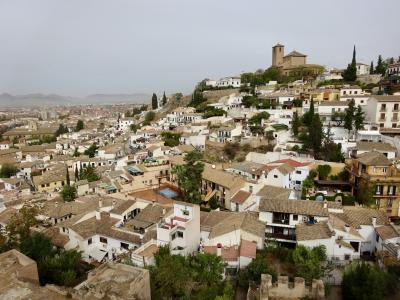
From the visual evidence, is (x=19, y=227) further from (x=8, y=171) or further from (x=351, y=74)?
(x=351, y=74)

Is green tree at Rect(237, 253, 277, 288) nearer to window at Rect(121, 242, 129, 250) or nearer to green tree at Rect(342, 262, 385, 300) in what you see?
green tree at Rect(342, 262, 385, 300)

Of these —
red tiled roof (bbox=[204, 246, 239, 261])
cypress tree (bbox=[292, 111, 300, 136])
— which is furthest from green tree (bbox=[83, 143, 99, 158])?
red tiled roof (bbox=[204, 246, 239, 261])

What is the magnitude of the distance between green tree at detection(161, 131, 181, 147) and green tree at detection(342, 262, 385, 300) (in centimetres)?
3985

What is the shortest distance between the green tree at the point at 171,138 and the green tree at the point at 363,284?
3985 cm

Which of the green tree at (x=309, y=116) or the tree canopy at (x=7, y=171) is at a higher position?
the green tree at (x=309, y=116)

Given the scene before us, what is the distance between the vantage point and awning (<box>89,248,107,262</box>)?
1056 inches

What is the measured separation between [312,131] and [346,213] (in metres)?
15.9

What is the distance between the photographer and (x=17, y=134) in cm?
10700

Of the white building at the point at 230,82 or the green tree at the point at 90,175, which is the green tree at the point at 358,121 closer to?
the green tree at the point at 90,175

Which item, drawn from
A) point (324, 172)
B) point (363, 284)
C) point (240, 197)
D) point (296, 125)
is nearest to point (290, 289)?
point (363, 284)

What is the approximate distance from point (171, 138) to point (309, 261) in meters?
40.6

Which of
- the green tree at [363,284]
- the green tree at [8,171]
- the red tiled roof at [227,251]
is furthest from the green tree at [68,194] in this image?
the green tree at [363,284]

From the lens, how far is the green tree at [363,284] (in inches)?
699

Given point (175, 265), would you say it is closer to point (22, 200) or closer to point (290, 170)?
point (290, 170)
